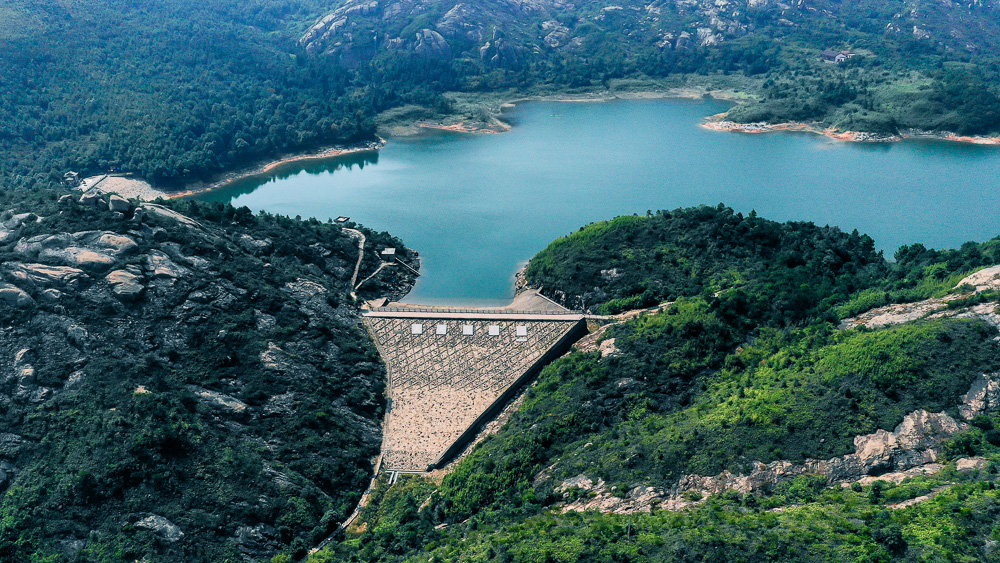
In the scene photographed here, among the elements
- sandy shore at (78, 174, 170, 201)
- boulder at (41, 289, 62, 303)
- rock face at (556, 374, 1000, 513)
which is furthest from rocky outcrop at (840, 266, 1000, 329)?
sandy shore at (78, 174, 170, 201)

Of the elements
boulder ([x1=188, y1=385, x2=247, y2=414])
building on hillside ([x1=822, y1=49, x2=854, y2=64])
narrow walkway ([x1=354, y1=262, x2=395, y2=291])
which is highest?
building on hillside ([x1=822, y1=49, x2=854, y2=64])

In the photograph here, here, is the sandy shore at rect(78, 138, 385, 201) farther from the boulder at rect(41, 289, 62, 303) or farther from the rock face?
the rock face

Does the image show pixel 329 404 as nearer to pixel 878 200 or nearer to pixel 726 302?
pixel 726 302

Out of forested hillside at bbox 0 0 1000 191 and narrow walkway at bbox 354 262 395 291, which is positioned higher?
forested hillside at bbox 0 0 1000 191

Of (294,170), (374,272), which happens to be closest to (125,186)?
A: (294,170)

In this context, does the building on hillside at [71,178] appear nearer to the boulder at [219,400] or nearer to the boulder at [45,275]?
the boulder at [45,275]

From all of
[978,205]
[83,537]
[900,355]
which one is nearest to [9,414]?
[83,537]
